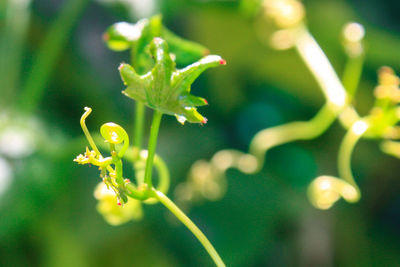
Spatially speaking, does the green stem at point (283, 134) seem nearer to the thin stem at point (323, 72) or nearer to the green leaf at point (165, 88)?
the thin stem at point (323, 72)

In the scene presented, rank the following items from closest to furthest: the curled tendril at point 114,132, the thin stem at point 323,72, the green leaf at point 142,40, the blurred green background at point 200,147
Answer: the curled tendril at point 114,132 → the green leaf at point 142,40 → the thin stem at point 323,72 → the blurred green background at point 200,147

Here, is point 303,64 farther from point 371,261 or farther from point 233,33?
point 371,261

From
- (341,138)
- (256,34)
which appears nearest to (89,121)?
(256,34)

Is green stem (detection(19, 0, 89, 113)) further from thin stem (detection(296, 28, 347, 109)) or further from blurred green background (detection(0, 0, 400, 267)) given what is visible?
thin stem (detection(296, 28, 347, 109))

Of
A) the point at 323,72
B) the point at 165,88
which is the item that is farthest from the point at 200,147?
the point at 165,88

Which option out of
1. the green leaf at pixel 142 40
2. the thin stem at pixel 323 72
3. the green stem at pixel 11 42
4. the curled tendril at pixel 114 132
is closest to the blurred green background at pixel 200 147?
the green stem at pixel 11 42

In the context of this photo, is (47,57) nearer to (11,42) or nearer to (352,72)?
(11,42)

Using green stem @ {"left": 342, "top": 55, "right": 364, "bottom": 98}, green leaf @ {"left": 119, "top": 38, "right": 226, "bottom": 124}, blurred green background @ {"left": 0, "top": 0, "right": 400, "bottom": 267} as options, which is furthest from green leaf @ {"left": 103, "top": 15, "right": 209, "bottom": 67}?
green stem @ {"left": 342, "top": 55, "right": 364, "bottom": 98}

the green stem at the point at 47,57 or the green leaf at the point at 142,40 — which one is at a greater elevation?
the green stem at the point at 47,57
